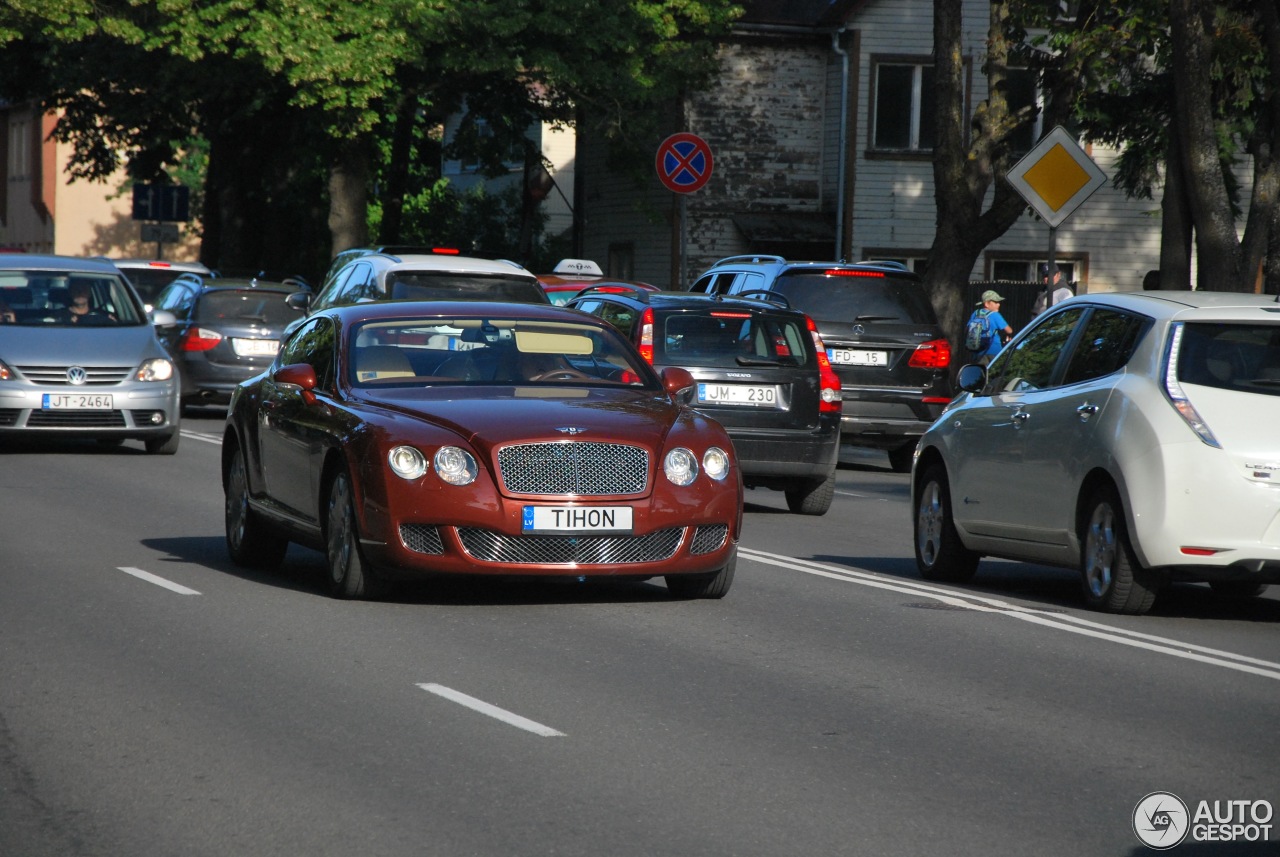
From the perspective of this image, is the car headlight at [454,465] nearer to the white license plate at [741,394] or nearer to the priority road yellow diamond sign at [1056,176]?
the white license plate at [741,394]

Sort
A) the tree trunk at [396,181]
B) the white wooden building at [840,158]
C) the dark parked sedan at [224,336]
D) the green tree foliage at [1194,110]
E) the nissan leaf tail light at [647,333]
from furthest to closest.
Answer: the tree trunk at [396,181], the white wooden building at [840,158], the dark parked sedan at [224,336], the green tree foliage at [1194,110], the nissan leaf tail light at [647,333]

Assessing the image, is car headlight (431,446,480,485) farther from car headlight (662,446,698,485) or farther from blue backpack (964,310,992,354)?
blue backpack (964,310,992,354)

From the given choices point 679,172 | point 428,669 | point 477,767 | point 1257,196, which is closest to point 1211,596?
point 428,669

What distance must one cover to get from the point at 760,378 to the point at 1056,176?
163 inches

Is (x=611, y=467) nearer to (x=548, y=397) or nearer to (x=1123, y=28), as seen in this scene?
(x=548, y=397)

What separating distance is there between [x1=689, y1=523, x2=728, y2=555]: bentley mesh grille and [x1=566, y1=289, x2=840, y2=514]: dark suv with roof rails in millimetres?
5649

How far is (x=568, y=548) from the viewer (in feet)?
33.4

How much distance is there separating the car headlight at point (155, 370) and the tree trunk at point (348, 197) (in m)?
18.4

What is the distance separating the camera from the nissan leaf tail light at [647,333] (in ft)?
55.3

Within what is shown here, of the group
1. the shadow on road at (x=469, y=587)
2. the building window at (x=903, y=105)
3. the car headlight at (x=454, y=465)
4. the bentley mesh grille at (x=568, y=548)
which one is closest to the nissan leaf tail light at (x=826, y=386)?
the shadow on road at (x=469, y=587)

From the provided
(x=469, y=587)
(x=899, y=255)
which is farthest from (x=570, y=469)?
(x=899, y=255)

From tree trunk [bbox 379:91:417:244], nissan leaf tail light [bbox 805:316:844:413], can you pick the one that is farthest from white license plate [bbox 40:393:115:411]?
tree trunk [bbox 379:91:417:244]

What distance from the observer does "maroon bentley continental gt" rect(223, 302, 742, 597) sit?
1011 cm

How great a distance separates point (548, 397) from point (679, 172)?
1429 centimetres
